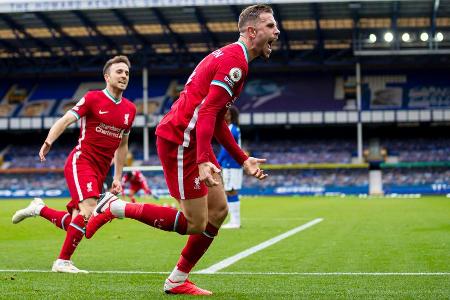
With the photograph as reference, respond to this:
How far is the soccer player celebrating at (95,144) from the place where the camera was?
8.22 metres

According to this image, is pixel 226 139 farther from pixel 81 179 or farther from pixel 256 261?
pixel 256 261

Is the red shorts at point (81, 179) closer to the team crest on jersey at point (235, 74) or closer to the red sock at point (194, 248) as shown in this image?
the red sock at point (194, 248)

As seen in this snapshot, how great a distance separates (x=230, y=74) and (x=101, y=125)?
3262mm

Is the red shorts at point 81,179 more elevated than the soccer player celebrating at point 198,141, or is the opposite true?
the soccer player celebrating at point 198,141

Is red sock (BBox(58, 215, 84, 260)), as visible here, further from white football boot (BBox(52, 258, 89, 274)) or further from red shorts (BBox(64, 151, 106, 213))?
red shorts (BBox(64, 151, 106, 213))

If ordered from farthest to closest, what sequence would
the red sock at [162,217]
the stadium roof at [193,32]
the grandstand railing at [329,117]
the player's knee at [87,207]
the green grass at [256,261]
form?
the grandstand railing at [329,117], the stadium roof at [193,32], the player's knee at [87,207], the green grass at [256,261], the red sock at [162,217]

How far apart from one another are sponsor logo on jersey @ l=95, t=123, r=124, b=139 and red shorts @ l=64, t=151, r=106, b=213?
1.11 ft

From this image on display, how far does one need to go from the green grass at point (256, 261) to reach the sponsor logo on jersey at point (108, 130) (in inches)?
56.8

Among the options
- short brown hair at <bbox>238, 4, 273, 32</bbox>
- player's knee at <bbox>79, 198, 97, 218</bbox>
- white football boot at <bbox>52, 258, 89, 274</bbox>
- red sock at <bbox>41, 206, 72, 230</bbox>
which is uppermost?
short brown hair at <bbox>238, 4, 273, 32</bbox>

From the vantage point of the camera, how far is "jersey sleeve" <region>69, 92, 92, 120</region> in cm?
830

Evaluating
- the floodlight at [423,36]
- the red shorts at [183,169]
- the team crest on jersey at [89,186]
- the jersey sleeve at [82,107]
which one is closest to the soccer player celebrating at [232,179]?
the jersey sleeve at [82,107]

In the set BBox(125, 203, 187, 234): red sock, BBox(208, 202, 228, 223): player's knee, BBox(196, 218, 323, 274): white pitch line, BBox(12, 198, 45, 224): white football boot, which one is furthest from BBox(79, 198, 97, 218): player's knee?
BBox(208, 202, 228, 223): player's knee

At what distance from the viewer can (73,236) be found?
8109 millimetres

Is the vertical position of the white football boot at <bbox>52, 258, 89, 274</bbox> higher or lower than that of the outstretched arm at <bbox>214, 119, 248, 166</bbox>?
lower
